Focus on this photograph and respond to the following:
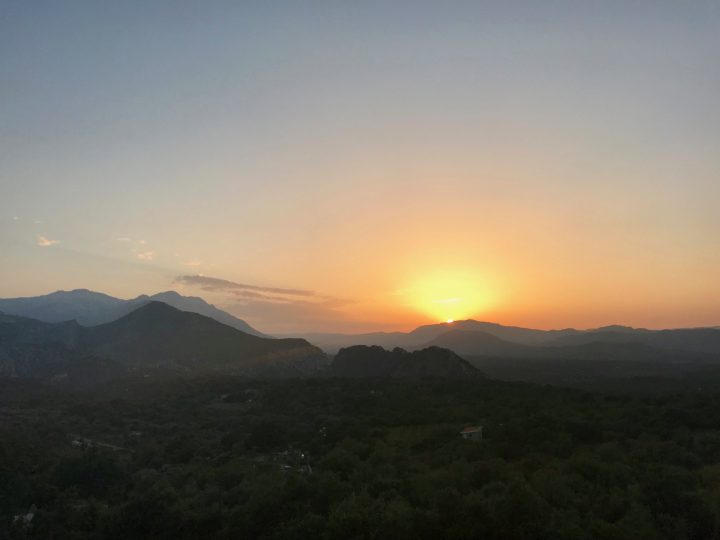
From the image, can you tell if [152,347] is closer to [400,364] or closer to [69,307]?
[400,364]

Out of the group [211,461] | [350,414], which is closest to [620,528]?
[211,461]

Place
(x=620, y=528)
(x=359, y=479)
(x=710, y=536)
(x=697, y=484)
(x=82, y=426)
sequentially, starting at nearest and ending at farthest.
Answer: (x=620, y=528)
(x=710, y=536)
(x=697, y=484)
(x=359, y=479)
(x=82, y=426)

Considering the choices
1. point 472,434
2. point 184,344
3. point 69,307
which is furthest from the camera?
point 69,307

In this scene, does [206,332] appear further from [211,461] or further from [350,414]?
[211,461]

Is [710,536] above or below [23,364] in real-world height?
above

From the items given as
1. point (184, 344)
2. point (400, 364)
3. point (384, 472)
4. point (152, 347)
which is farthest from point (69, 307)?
point (384, 472)

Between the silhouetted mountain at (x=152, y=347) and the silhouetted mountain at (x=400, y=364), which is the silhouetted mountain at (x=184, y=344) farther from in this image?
the silhouetted mountain at (x=400, y=364)
